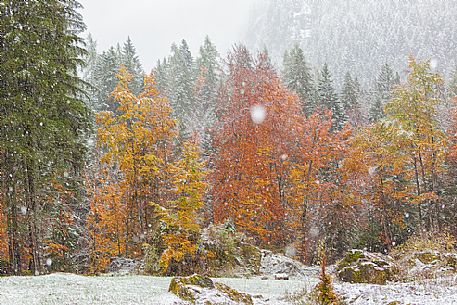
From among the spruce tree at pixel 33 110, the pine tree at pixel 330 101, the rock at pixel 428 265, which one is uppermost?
the pine tree at pixel 330 101

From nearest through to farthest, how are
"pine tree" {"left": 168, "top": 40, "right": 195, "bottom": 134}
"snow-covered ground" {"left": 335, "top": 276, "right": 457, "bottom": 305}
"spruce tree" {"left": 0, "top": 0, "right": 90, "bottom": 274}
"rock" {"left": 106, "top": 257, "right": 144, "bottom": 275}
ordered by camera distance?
"snow-covered ground" {"left": 335, "top": 276, "right": 457, "bottom": 305}
"spruce tree" {"left": 0, "top": 0, "right": 90, "bottom": 274}
"rock" {"left": 106, "top": 257, "right": 144, "bottom": 275}
"pine tree" {"left": 168, "top": 40, "right": 195, "bottom": 134}

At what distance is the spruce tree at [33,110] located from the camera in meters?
14.0

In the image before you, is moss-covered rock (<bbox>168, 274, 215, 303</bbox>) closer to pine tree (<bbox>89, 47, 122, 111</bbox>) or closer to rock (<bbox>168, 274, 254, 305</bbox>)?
rock (<bbox>168, 274, 254, 305</bbox>)

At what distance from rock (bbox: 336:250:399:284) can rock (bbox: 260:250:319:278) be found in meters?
3.46

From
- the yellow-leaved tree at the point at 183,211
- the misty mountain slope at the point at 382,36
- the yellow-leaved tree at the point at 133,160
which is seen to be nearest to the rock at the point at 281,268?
the yellow-leaved tree at the point at 183,211

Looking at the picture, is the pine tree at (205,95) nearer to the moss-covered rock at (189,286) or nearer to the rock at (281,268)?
the rock at (281,268)

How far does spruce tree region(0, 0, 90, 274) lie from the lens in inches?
550

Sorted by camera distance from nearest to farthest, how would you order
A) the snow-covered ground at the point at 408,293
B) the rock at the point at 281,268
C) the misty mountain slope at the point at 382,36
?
the snow-covered ground at the point at 408,293 < the rock at the point at 281,268 < the misty mountain slope at the point at 382,36

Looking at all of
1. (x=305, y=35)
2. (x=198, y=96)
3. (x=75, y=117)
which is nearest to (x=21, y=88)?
(x=75, y=117)

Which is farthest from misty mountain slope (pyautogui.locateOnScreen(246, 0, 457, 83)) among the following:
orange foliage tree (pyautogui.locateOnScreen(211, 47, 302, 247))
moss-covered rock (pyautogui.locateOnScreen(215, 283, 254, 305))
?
moss-covered rock (pyautogui.locateOnScreen(215, 283, 254, 305))

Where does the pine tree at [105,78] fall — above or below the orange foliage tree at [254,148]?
above

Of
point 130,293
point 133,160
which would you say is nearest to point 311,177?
point 133,160

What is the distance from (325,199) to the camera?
76.3 ft

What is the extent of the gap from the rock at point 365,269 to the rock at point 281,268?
346cm
